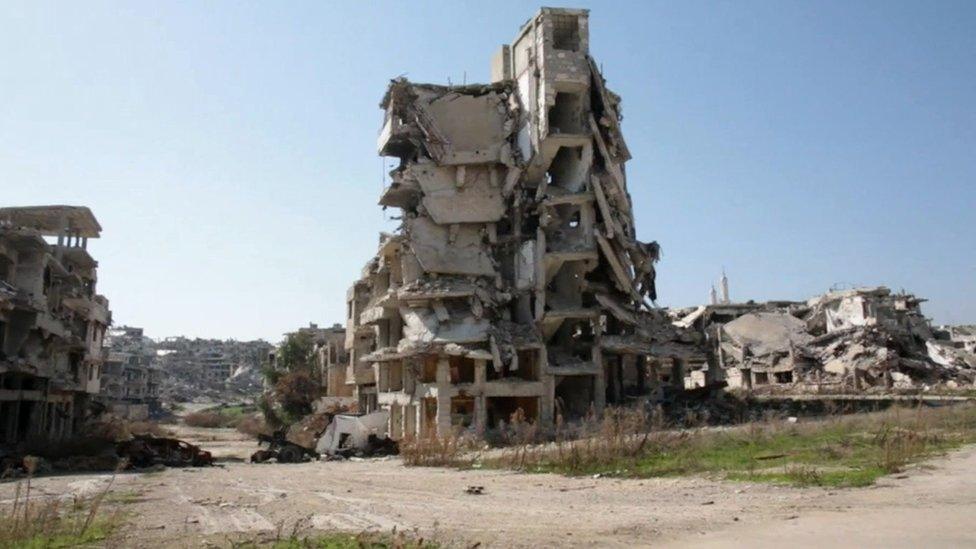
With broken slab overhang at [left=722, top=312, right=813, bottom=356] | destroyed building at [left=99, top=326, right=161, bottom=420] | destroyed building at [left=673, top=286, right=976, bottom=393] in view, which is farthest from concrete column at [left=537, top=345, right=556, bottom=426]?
destroyed building at [left=99, top=326, right=161, bottom=420]

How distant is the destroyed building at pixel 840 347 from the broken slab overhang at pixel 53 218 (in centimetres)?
3967

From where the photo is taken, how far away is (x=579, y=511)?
1226cm

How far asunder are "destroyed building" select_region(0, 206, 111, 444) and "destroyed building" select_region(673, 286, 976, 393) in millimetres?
38522

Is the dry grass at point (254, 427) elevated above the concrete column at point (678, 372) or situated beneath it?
situated beneath

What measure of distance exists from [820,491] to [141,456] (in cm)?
2391

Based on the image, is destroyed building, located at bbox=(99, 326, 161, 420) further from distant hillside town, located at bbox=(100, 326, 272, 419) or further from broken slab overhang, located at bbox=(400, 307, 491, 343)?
broken slab overhang, located at bbox=(400, 307, 491, 343)

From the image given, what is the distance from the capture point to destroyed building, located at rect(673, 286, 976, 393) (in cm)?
5175

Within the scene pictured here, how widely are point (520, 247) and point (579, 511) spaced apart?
3208cm

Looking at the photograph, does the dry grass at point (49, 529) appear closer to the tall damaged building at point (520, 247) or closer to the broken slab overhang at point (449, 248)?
the tall damaged building at point (520, 247)

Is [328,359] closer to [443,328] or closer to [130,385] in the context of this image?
[443,328]

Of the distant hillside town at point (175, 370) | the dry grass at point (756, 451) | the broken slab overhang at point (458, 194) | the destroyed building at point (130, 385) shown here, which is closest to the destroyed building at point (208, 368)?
the distant hillside town at point (175, 370)

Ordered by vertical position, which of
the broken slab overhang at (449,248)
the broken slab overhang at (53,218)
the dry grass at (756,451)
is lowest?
the dry grass at (756,451)

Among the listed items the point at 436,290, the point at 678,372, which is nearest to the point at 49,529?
the point at 436,290

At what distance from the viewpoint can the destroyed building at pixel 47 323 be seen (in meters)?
34.5
